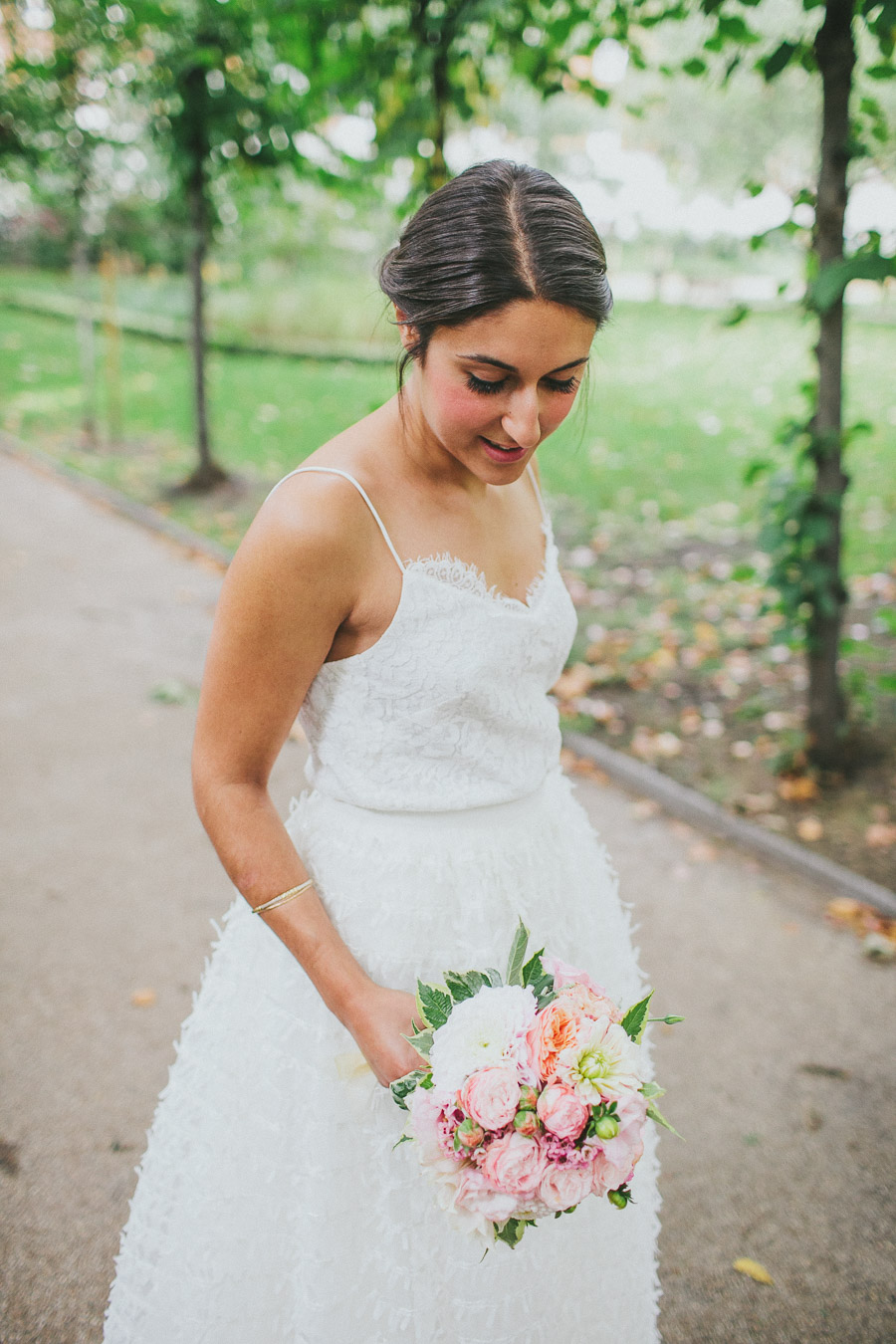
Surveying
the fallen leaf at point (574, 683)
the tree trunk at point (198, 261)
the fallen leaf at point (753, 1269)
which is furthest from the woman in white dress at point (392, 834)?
the tree trunk at point (198, 261)

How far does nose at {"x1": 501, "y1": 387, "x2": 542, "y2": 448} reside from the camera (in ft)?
4.30

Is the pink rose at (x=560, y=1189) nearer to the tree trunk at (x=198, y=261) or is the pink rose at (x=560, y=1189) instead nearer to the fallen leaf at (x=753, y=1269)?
the fallen leaf at (x=753, y=1269)

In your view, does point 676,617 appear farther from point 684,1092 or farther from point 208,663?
point 208,663

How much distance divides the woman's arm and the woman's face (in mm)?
182

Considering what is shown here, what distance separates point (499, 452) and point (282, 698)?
1.53 ft

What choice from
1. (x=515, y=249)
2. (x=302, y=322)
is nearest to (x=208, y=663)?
(x=515, y=249)

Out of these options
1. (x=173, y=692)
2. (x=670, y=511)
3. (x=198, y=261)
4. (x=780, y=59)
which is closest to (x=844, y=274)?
(x=780, y=59)

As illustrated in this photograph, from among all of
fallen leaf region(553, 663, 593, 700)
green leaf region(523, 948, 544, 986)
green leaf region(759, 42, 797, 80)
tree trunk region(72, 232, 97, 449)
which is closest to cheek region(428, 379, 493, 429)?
green leaf region(523, 948, 544, 986)

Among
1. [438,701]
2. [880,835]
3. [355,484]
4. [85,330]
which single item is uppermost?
[85,330]

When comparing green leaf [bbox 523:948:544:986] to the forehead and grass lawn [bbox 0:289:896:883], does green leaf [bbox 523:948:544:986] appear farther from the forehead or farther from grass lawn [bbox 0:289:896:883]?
grass lawn [bbox 0:289:896:883]

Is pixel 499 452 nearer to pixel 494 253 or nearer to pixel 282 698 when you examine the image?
pixel 494 253

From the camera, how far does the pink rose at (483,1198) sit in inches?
42.7

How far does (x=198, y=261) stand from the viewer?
8.46m

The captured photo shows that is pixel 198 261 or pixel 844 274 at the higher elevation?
pixel 198 261
